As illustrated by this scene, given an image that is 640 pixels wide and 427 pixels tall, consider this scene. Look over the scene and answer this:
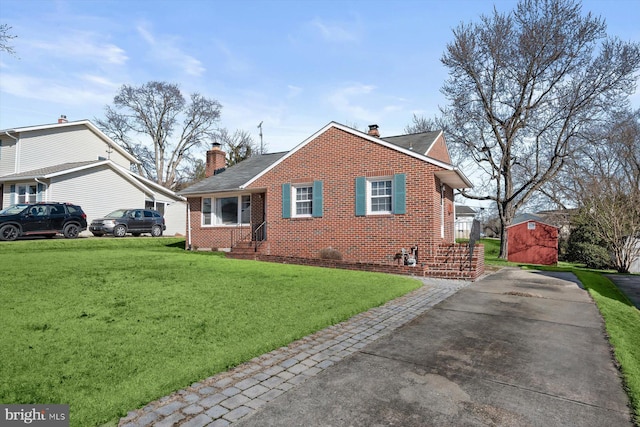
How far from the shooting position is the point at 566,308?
23.1ft

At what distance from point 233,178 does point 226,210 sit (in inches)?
73.7

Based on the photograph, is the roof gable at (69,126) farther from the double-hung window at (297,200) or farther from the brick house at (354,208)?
the double-hung window at (297,200)

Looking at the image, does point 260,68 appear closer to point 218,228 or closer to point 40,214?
point 218,228

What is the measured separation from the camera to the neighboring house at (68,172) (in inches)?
867

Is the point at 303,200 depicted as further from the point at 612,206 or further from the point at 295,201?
the point at 612,206

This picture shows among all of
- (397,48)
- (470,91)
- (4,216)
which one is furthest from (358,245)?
(4,216)

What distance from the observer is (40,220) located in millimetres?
17281

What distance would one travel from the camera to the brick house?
489 inches

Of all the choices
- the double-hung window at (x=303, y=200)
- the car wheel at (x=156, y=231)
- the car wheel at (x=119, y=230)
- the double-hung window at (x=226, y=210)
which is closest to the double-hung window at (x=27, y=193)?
the car wheel at (x=119, y=230)

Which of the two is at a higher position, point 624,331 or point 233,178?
point 233,178

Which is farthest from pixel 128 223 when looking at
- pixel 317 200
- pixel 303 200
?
pixel 317 200

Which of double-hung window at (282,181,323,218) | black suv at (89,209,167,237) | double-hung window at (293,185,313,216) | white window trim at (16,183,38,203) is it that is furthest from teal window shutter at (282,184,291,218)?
white window trim at (16,183,38,203)

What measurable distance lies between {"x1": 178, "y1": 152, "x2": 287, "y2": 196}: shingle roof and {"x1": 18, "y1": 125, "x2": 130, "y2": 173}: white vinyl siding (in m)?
13.6

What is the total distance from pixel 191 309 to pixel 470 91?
2205 cm
